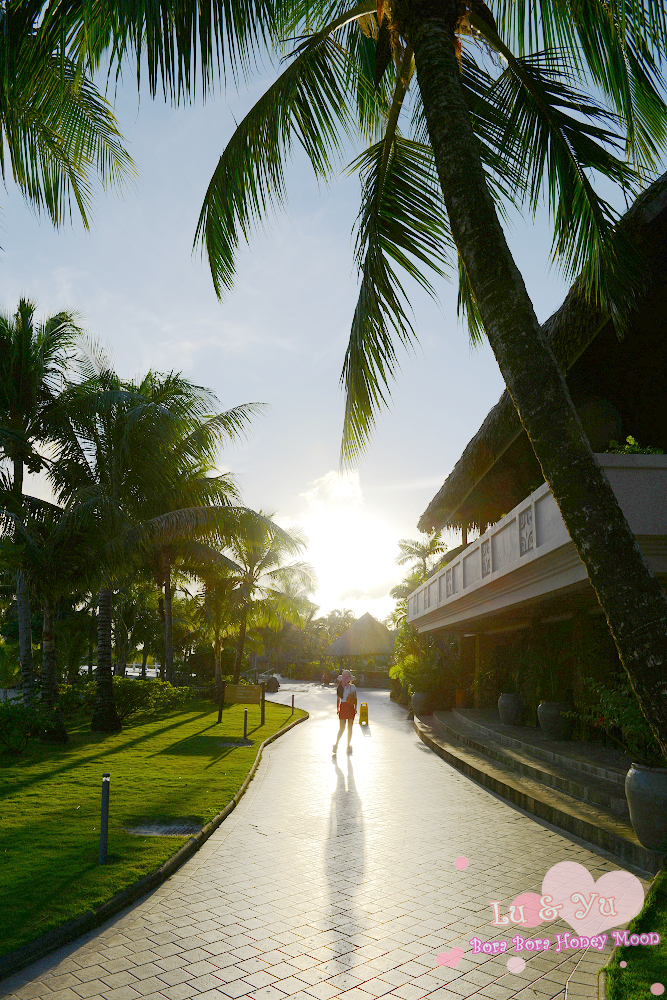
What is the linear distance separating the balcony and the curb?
17.1ft

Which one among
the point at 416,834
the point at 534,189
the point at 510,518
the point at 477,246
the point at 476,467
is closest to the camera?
the point at 477,246

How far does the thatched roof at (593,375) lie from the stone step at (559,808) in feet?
17.6

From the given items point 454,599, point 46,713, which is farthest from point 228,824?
point 454,599

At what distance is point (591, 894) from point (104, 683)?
1406cm

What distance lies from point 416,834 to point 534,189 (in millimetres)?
6748

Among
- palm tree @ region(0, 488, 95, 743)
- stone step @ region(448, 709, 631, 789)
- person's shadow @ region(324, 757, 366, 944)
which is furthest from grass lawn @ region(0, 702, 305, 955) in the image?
stone step @ region(448, 709, 631, 789)

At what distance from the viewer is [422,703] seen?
22.8 metres

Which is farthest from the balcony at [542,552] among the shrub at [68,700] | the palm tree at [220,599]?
the palm tree at [220,599]

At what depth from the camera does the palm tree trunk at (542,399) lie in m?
3.20

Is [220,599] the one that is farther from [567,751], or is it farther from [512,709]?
[567,751]

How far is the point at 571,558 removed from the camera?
9555mm

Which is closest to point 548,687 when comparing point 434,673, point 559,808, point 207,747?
point 559,808

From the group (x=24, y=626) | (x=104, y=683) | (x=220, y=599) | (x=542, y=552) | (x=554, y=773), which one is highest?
(x=542, y=552)

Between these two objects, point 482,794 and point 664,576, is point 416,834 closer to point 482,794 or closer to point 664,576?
point 482,794
